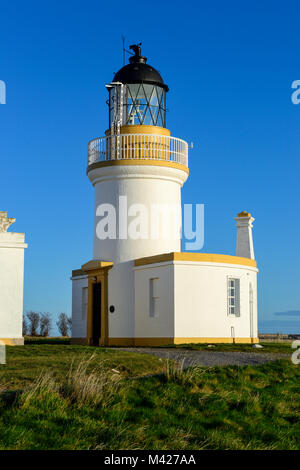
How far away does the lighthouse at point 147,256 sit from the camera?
75.7ft

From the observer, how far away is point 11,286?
2128cm

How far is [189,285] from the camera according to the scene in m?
22.9

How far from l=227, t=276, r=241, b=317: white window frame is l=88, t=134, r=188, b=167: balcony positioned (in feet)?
18.0

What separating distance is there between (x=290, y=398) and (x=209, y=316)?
36.4 ft

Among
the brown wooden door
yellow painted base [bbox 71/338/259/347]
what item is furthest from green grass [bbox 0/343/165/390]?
the brown wooden door

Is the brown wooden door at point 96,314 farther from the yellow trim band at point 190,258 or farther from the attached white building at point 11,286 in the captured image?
the attached white building at point 11,286

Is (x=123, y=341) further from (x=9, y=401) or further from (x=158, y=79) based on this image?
(x=9, y=401)

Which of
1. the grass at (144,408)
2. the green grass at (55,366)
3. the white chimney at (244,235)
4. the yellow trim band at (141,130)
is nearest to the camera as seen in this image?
the grass at (144,408)

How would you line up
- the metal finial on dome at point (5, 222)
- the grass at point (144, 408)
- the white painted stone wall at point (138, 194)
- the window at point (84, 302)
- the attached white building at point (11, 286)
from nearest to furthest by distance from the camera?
the grass at point (144, 408) → the attached white building at point (11, 286) → the metal finial on dome at point (5, 222) → the white painted stone wall at point (138, 194) → the window at point (84, 302)

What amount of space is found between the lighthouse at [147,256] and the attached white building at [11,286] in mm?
4757

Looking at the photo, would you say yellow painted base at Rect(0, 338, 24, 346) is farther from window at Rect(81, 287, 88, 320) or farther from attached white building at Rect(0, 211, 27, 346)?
window at Rect(81, 287, 88, 320)

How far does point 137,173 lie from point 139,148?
1058mm

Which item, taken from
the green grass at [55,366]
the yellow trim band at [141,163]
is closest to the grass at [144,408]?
the green grass at [55,366]
